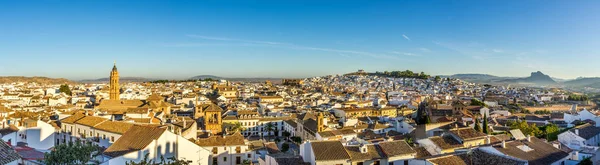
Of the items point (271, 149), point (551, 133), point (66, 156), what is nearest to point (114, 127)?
point (66, 156)

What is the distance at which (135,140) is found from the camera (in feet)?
58.9

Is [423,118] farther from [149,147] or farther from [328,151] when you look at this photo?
[149,147]

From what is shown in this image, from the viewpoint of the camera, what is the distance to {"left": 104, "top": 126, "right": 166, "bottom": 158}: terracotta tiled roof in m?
17.2

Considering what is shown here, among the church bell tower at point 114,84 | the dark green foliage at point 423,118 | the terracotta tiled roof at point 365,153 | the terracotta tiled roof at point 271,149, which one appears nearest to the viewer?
the terracotta tiled roof at point 365,153

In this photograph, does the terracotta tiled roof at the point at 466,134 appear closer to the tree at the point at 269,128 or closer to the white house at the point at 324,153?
the white house at the point at 324,153

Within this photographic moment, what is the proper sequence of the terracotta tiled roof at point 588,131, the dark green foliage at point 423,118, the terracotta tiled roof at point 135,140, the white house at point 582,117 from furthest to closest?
the dark green foliage at point 423,118 < the white house at point 582,117 < the terracotta tiled roof at point 588,131 < the terracotta tiled roof at point 135,140

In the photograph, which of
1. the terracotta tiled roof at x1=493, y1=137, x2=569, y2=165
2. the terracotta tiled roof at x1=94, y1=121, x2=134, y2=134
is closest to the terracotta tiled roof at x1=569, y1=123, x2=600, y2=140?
the terracotta tiled roof at x1=493, y1=137, x2=569, y2=165

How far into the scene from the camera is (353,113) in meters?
54.8

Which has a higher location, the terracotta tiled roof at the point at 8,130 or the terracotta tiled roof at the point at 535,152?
the terracotta tiled roof at the point at 535,152

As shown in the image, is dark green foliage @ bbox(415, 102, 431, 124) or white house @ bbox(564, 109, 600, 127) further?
dark green foliage @ bbox(415, 102, 431, 124)

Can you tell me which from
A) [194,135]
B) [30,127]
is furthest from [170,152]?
[30,127]

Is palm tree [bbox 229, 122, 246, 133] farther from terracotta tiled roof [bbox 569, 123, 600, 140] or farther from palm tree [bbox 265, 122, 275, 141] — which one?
terracotta tiled roof [bbox 569, 123, 600, 140]

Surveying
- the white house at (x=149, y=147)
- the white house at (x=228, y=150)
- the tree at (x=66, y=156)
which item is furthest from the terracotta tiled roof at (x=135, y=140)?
the white house at (x=228, y=150)

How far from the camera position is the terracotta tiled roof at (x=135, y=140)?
1720 centimetres
